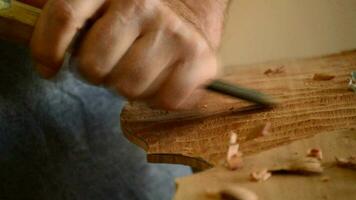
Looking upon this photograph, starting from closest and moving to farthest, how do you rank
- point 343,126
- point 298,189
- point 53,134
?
point 298,189 → point 343,126 → point 53,134

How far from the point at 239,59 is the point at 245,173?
658 mm

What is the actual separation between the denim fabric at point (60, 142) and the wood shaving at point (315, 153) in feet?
1.05

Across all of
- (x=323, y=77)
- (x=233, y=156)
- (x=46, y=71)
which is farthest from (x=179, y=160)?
(x=323, y=77)

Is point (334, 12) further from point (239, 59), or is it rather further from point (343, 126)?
point (343, 126)

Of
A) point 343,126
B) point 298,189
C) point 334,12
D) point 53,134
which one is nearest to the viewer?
point 298,189

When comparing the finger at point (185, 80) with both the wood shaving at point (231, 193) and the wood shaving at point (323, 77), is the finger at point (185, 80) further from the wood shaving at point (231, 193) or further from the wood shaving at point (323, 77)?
the wood shaving at point (323, 77)

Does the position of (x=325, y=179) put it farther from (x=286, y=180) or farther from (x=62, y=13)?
(x=62, y=13)

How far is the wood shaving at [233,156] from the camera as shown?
0.59 meters

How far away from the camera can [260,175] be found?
572mm

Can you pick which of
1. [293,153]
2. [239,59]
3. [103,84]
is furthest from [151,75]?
[239,59]

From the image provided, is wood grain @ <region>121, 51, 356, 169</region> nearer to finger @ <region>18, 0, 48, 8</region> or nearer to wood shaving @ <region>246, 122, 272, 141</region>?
wood shaving @ <region>246, 122, 272, 141</region>

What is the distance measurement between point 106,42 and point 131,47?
1.0 inches

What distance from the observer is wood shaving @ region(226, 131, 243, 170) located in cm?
59

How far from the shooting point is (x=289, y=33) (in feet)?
3.96
